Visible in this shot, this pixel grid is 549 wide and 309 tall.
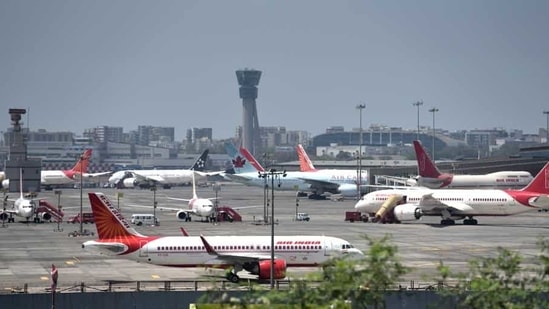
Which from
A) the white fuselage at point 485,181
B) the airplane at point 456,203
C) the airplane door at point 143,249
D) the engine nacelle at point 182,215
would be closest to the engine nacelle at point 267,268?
the airplane door at point 143,249

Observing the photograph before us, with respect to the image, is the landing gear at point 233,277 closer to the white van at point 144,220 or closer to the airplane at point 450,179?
the white van at point 144,220

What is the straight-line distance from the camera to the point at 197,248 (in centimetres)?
7088

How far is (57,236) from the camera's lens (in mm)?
110688

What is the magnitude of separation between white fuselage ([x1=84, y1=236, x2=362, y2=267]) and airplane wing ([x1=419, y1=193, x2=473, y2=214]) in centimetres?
5522

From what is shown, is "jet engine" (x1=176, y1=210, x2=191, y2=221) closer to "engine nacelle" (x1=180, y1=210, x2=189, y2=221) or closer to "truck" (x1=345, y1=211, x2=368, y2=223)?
"engine nacelle" (x1=180, y1=210, x2=189, y2=221)

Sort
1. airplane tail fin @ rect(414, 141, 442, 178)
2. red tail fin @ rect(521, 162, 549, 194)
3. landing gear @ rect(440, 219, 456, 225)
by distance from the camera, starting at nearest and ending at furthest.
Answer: red tail fin @ rect(521, 162, 549, 194)
landing gear @ rect(440, 219, 456, 225)
airplane tail fin @ rect(414, 141, 442, 178)

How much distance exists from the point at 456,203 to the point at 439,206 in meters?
1.87

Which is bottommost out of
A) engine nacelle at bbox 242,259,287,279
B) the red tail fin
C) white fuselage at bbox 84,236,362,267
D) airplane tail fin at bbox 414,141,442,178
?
engine nacelle at bbox 242,259,287,279

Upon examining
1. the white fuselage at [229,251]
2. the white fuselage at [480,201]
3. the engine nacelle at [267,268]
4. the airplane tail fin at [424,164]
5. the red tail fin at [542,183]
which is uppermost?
the airplane tail fin at [424,164]

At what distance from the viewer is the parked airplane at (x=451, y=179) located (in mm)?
174375

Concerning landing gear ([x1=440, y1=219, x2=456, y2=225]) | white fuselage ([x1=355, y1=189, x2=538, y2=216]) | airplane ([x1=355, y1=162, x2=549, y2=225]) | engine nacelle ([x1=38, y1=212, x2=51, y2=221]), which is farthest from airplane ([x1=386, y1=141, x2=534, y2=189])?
engine nacelle ([x1=38, y1=212, x2=51, y2=221])

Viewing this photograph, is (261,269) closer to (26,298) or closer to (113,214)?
(113,214)

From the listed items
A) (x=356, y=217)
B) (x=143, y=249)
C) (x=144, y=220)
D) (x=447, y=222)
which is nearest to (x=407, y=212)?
(x=447, y=222)

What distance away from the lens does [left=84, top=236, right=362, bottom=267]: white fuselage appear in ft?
231
